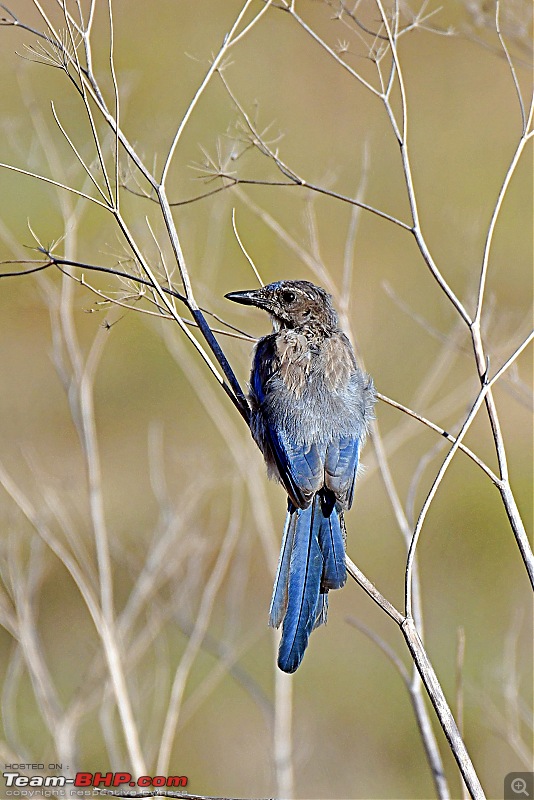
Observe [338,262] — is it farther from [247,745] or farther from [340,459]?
[340,459]

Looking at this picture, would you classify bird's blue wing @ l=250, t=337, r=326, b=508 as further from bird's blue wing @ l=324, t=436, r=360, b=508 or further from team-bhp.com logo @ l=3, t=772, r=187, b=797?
team-bhp.com logo @ l=3, t=772, r=187, b=797

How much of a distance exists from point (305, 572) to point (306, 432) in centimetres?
59

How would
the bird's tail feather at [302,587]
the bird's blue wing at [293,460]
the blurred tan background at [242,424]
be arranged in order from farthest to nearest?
the blurred tan background at [242,424]
the bird's blue wing at [293,460]
the bird's tail feather at [302,587]

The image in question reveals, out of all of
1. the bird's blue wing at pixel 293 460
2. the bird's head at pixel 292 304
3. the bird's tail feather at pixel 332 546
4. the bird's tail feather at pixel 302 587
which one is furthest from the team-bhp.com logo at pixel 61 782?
the bird's head at pixel 292 304

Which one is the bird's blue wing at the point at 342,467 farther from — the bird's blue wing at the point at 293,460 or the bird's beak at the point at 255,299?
the bird's beak at the point at 255,299

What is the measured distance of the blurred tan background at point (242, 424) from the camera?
5.39 meters

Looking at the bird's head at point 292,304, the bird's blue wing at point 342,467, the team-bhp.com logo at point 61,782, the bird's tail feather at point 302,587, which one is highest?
the bird's head at point 292,304

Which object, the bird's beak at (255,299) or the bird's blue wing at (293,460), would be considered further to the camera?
the bird's beak at (255,299)

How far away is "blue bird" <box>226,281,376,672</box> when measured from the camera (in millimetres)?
3188

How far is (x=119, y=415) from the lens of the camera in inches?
356

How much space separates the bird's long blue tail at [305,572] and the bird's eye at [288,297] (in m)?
0.93

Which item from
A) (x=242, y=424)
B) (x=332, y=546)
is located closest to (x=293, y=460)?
(x=332, y=546)

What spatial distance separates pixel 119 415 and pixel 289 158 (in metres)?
4.07

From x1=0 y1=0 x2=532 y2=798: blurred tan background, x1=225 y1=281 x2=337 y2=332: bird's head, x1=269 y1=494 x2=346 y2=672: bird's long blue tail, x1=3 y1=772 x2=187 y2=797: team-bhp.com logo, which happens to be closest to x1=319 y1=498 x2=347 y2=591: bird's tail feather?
x1=269 y1=494 x2=346 y2=672: bird's long blue tail
